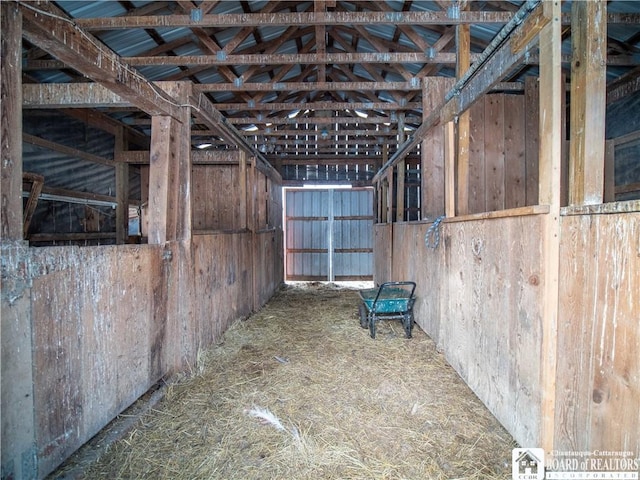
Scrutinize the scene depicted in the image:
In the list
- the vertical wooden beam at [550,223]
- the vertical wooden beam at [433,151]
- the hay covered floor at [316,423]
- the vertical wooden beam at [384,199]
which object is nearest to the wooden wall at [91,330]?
the hay covered floor at [316,423]

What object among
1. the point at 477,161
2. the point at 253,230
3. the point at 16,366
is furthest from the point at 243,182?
the point at 16,366

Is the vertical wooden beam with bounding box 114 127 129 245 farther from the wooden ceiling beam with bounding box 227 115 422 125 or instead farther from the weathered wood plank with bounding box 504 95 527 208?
the weathered wood plank with bounding box 504 95 527 208

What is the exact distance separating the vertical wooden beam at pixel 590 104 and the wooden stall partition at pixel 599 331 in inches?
5.1

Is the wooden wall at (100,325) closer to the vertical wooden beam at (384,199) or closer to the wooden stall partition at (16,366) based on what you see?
the wooden stall partition at (16,366)

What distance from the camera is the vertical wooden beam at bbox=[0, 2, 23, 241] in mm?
1259

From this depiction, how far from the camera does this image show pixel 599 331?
1337mm

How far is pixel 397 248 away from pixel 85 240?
16.4 ft

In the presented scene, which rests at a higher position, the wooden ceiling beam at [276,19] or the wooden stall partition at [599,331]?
the wooden ceiling beam at [276,19]

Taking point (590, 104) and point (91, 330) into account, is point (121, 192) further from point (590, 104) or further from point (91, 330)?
point (590, 104)

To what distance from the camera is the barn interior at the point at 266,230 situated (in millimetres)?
1355

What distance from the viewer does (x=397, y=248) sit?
5.32 meters

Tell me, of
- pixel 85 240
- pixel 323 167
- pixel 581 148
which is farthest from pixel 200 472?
pixel 323 167

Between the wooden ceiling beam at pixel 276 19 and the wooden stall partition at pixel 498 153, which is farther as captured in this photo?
the wooden stall partition at pixel 498 153

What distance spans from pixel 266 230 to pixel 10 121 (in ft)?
16.4
